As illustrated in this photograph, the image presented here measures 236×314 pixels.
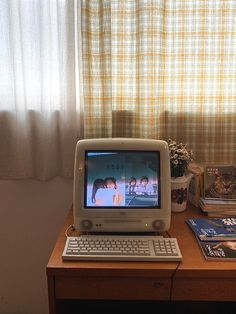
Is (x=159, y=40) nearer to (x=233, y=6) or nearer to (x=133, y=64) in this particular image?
(x=133, y=64)

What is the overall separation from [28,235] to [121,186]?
83 centimetres

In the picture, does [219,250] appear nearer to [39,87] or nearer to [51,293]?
[51,293]

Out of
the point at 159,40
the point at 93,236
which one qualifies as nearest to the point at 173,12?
the point at 159,40

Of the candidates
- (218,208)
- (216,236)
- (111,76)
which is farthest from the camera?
(111,76)

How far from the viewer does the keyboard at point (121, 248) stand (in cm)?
112

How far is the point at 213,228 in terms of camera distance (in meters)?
1.33

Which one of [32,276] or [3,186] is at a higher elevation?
[3,186]

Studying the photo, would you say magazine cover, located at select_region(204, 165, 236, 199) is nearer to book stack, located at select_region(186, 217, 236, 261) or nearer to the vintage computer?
book stack, located at select_region(186, 217, 236, 261)

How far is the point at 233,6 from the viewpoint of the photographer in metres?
1.55

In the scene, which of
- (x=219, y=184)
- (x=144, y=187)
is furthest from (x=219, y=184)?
(x=144, y=187)

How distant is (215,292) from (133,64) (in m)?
1.06

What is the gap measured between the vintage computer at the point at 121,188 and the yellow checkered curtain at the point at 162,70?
1.19ft

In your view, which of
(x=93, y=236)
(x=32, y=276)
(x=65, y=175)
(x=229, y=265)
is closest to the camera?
(x=229, y=265)

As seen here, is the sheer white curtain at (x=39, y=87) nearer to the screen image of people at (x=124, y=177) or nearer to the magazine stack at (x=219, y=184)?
the screen image of people at (x=124, y=177)
